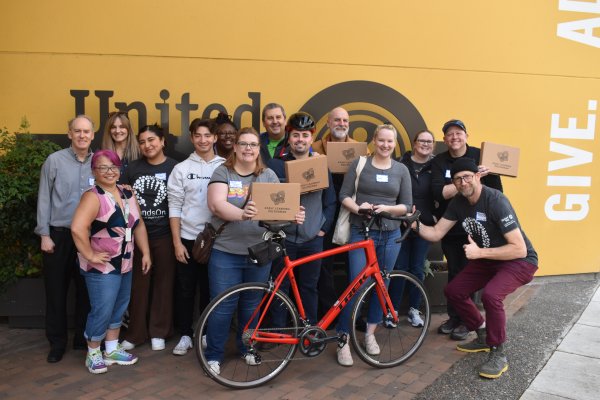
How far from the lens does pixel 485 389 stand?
3.64 meters

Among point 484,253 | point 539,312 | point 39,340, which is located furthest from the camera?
point 539,312

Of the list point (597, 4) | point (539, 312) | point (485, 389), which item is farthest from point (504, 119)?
point (485, 389)

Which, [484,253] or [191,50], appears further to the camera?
[191,50]

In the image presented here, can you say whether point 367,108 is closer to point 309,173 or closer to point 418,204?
point 418,204

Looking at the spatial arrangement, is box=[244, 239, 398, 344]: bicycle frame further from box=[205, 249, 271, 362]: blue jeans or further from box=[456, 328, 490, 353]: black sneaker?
box=[456, 328, 490, 353]: black sneaker

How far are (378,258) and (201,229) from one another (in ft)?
4.92

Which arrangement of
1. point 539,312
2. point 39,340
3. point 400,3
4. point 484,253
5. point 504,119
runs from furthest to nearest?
1. point 504,119
2. point 400,3
3. point 539,312
4. point 39,340
5. point 484,253

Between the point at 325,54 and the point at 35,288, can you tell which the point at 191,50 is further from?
the point at 35,288

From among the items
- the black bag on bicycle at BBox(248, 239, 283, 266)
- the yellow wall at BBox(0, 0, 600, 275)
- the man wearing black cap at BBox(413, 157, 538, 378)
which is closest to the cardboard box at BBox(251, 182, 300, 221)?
the black bag on bicycle at BBox(248, 239, 283, 266)

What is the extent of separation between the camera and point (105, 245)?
3672mm

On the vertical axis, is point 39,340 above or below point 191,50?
below

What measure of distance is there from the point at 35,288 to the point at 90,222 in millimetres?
1638

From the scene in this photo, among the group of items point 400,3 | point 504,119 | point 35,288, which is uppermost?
point 400,3

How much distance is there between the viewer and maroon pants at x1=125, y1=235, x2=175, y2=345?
4230 mm
